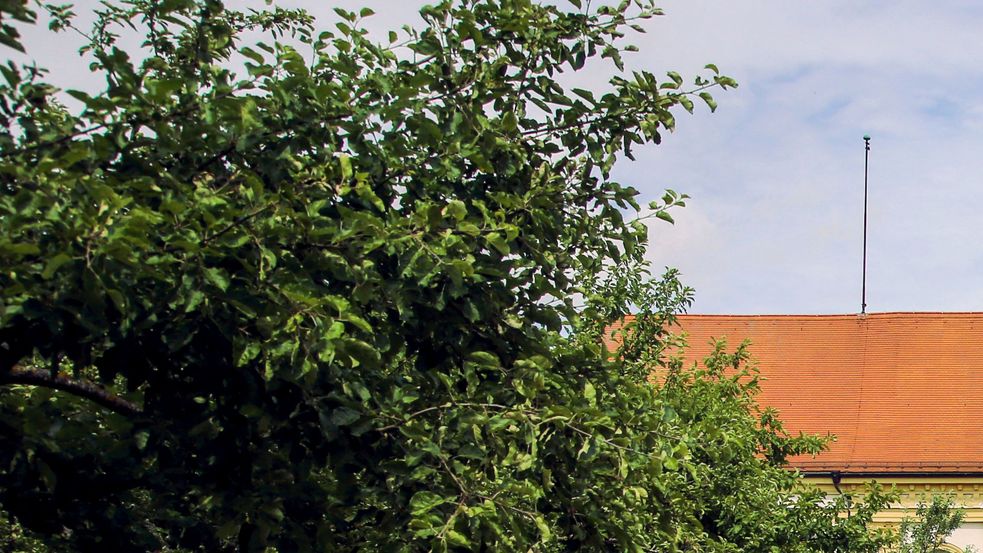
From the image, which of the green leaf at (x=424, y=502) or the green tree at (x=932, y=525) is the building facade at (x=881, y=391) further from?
the green leaf at (x=424, y=502)

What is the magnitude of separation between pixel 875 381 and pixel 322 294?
1224 inches

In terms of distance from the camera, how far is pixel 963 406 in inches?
1342

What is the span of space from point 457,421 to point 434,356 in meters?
0.58

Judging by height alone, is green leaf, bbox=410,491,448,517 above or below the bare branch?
below

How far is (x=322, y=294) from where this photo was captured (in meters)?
5.68

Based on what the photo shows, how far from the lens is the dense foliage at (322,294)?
5395mm

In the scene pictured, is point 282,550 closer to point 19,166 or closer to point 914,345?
point 19,166

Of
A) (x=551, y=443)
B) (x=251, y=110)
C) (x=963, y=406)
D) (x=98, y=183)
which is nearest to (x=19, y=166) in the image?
(x=98, y=183)

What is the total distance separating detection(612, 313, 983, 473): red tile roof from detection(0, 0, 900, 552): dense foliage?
26801mm

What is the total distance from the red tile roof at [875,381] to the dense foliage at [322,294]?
26801 mm

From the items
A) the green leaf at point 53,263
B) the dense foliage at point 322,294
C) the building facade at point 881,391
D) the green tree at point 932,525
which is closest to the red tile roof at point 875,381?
the building facade at point 881,391

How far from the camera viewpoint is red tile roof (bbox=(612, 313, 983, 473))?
33156 mm

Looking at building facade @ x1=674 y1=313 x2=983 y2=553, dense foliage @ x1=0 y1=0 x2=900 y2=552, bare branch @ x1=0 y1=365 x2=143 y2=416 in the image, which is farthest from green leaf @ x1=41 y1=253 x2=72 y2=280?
building facade @ x1=674 y1=313 x2=983 y2=553

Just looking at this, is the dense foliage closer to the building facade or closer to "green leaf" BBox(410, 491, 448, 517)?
"green leaf" BBox(410, 491, 448, 517)
